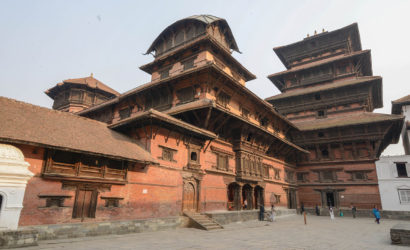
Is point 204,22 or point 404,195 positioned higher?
point 204,22

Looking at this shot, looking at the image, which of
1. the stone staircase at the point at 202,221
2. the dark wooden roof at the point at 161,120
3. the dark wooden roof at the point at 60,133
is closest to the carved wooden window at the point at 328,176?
the dark wooden roof at the point at 161,120

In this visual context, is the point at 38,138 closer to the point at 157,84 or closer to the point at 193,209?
the point at 193,209

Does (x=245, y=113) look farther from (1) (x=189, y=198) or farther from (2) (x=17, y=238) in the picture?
(2) (x=17, y=238)

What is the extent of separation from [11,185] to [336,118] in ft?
107

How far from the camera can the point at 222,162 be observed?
18.3 metres

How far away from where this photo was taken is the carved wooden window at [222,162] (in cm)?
1789

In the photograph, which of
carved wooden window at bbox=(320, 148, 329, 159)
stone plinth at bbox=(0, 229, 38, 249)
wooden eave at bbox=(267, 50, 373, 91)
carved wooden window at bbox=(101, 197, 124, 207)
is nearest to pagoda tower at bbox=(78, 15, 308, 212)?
carved wooden window at bbox=(101, 197, 124, 207)

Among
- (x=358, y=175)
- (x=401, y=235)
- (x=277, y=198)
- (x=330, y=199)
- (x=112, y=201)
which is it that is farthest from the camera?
(x=330, y=199)

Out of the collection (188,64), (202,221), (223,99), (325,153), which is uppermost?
(188,64)

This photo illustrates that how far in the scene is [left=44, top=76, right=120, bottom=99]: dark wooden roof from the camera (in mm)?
31617

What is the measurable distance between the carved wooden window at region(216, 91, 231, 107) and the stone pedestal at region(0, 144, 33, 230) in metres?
12.7

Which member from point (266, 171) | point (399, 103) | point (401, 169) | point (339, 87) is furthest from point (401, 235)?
point (399, 103)

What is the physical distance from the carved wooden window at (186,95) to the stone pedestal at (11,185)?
11.7 m

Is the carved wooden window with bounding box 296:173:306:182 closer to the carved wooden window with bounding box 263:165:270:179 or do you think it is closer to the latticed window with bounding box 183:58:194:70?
the carved wooden window with bounding box 263:165:270:179
